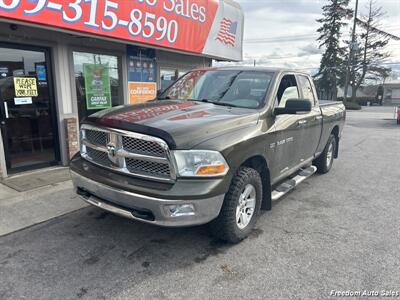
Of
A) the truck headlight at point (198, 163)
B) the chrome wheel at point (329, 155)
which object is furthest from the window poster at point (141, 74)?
the truck headlight at point (198, 163)

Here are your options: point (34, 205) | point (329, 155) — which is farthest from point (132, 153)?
point (329, 155)

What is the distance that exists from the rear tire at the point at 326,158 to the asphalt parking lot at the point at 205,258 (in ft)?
5.79

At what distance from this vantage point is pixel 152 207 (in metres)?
2.73

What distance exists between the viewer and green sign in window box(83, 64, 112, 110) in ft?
22.3

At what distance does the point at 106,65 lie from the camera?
23.6ft

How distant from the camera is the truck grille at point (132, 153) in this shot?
9.17 feet

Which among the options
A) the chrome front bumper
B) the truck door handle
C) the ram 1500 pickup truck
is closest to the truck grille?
the ram 1500 pickup truck

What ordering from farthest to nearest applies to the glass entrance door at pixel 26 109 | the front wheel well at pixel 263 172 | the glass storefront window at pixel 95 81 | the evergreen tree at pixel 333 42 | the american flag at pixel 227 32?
the evergreen tree at pixel 333 42, the american flag at pixel 227 32, the glass storefront window at pixel 95 81, the glass entrance door at pixel 26 109, the front wheel well at pixel 263 172

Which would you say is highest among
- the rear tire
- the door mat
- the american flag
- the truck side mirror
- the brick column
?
the american flag

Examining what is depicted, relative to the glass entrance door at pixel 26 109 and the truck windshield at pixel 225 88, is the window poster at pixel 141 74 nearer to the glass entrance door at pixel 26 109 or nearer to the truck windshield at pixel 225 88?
the glass entrance door at pixel 26 109

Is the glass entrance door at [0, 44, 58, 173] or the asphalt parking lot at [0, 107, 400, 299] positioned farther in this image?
the glass entrance door at [0, 44, 58, 173]

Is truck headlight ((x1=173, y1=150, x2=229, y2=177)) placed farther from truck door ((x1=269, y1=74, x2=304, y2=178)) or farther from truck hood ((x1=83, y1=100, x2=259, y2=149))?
truck door ((x1=269, y1=74, x2=304, y2=178))

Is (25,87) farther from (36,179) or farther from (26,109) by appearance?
(36,179)
